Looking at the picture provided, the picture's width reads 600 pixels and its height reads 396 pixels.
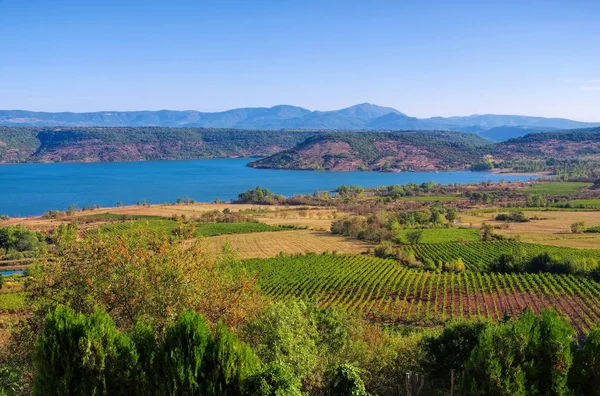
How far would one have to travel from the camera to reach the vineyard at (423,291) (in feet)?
135

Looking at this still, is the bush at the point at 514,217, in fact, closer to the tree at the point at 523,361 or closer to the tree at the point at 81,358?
the tree at the point at 523,361

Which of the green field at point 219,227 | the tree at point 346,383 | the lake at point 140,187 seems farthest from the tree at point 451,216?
the tree at point 346,383

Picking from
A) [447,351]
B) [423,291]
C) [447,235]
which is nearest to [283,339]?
[447,351]

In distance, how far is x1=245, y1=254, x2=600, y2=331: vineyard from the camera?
41.0 metres

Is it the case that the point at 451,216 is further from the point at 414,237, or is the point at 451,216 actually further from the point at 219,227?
the point at 219,227

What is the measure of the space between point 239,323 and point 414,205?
4067 inches

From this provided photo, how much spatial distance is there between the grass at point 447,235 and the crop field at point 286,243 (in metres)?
10.0

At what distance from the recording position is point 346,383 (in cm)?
1286

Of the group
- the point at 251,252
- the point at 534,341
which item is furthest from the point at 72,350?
the point at 251,252

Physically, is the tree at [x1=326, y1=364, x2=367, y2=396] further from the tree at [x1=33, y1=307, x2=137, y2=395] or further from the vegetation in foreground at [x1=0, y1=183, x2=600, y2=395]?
the tree at [x1=33, y1=307, x2=137, y2=395]

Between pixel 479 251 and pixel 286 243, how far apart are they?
91.7 feet

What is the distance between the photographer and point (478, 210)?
110 meters

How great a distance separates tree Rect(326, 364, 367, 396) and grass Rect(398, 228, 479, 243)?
6765 cm

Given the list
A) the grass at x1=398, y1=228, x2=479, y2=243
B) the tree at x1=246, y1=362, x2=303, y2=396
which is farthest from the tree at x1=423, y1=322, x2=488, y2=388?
the grass at x1=398, y1=228, x2=479, y2=243
